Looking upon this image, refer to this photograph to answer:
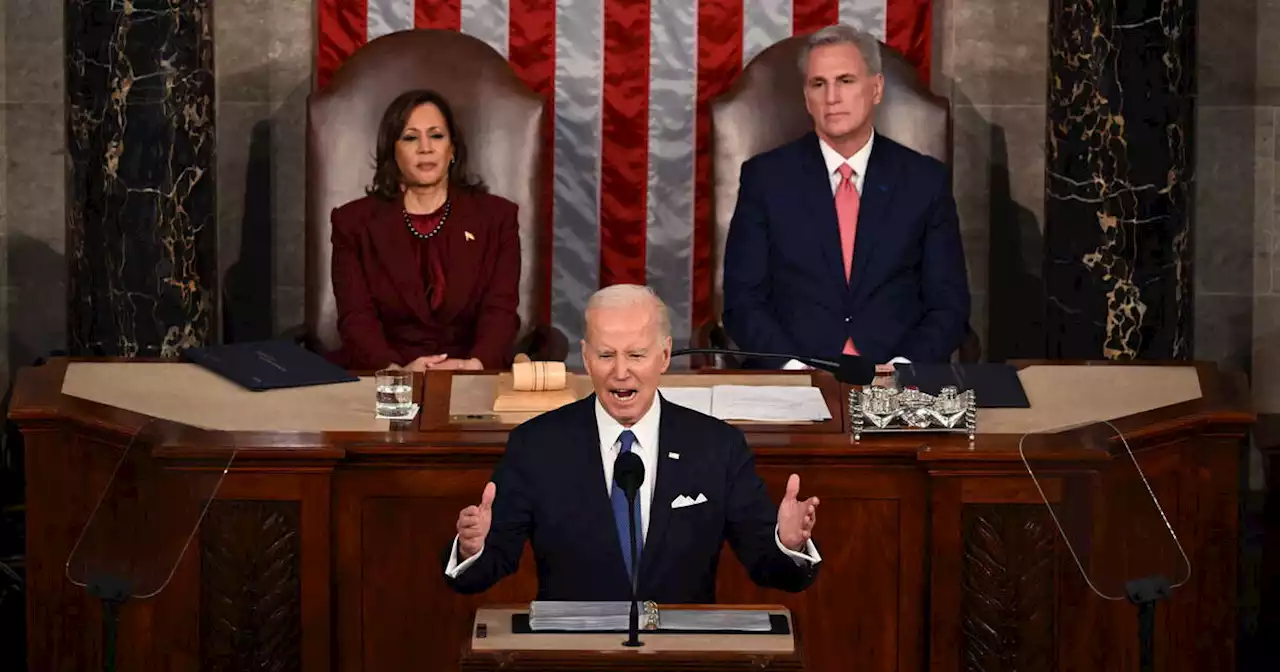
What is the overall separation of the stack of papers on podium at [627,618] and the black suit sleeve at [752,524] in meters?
0.48

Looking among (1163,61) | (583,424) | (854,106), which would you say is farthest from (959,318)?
(583,424)

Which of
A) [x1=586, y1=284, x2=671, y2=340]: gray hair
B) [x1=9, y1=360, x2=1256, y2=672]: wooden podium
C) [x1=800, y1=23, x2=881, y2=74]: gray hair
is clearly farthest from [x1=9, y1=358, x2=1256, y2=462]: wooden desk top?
[x1=800, y1=23, x2=881, y2=74]: gray hair

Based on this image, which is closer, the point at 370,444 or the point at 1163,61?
the point at 370,444

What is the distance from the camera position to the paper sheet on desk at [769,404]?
431 centimetres

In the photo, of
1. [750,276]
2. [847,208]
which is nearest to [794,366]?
[750,276]

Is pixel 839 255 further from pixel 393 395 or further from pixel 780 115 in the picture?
pixel 393 395

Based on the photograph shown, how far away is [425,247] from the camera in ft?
19.8

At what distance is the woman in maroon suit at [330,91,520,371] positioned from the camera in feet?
19.6

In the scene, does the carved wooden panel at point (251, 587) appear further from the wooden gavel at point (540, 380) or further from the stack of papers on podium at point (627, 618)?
the stack of papers on podium at point (627, 618)

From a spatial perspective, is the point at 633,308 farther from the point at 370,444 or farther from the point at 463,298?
the point at 463,298

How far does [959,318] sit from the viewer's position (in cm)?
553

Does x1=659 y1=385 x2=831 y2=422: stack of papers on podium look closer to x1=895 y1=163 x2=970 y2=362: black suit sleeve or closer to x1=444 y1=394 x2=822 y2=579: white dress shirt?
x1=444 y1=394 x2=822 y2=579: white dress shirt

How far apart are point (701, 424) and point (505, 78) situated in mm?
2885

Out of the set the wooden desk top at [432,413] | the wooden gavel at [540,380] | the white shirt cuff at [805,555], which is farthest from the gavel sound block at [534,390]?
the white shirt cuff at [805,555]
